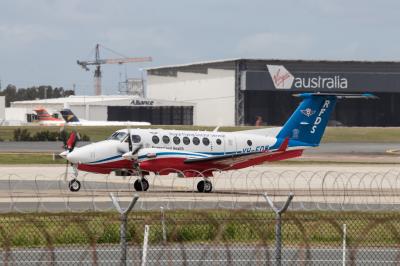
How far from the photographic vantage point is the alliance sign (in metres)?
130

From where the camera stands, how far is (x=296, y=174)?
51.4 metres

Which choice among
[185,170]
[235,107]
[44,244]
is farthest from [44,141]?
[44,244]

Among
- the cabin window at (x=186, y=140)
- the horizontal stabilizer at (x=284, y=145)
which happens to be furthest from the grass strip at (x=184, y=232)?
the horizontal stabilizer at (x=284, y=145)

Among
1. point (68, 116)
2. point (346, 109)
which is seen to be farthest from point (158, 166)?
point (346, 109)

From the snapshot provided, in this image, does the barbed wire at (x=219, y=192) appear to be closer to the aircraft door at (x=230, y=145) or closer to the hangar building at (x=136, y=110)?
the aircraft door at (x=230, y=145)

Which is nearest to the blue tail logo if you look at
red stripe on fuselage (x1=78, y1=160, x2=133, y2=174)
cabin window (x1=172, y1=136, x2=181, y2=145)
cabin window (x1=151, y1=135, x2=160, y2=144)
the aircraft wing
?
the aircraft wing

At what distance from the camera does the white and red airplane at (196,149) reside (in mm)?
38750

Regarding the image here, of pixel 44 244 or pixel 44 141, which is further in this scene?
pixel 44 141

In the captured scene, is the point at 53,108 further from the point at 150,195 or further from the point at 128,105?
the point at 150,195

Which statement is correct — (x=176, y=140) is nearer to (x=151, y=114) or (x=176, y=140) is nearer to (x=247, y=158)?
(x=247, y=158)

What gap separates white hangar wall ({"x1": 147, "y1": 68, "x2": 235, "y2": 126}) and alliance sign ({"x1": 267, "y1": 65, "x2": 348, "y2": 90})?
20.3ft

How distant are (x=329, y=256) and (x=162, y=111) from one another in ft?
404

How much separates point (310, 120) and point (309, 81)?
87.7 m

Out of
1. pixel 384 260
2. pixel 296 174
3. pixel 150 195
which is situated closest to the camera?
pixel 384 260
